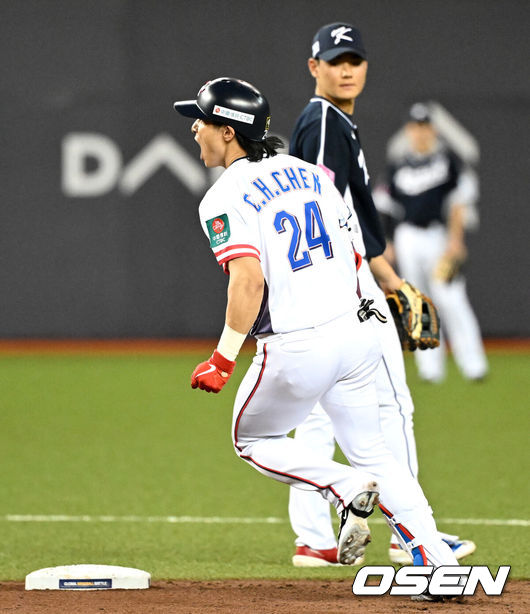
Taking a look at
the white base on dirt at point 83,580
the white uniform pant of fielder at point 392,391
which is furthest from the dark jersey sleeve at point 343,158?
the white base on dirt at point 83,580

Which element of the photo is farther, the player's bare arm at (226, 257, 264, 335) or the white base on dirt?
the white base on dirt

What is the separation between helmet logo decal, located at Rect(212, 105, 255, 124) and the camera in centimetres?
465

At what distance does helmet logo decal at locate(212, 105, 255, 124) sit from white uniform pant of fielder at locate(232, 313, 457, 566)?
0.85 m

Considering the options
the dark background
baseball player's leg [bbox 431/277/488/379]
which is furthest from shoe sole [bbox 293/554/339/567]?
the dark background

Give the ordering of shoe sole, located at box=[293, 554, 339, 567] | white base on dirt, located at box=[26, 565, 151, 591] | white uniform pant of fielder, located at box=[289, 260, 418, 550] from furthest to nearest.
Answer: shoe sole, located at box=[293, 554, 339, 567]
white uniform pant of fielder, located at box=[289, 260, 418, 550]
white base on dirt, located at box=[26, 565, 151, 591]

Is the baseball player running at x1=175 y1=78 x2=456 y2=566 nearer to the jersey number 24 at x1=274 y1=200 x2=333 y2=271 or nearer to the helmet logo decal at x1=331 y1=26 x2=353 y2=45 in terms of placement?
the jersey number 24 at x1=274 y1=200 x2=333 y2=271

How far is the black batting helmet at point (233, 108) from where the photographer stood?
465 cm

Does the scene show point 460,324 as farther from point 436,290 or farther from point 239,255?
point 239,255

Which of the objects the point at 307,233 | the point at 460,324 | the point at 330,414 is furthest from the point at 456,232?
the point at 307,233

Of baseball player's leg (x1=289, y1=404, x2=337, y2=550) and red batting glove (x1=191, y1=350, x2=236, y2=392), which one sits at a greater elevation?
red batting glove (x1=191, y1=350, x2=236, y2=392)

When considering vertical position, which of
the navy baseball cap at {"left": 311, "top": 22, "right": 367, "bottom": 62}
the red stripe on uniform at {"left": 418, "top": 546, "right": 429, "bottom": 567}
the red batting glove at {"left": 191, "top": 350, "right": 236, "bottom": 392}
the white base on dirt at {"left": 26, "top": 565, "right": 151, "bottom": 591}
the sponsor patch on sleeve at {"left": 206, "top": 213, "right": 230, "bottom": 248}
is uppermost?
the navy baseball cap at {"left": 311, "top": 22, "right": 367, "bottom": 62}

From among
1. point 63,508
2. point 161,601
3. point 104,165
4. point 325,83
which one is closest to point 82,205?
point 104,165

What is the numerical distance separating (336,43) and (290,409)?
6.48 feet

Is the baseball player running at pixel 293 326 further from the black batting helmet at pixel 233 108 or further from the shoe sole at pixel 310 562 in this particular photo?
the shoe sole at pixel 310 562
